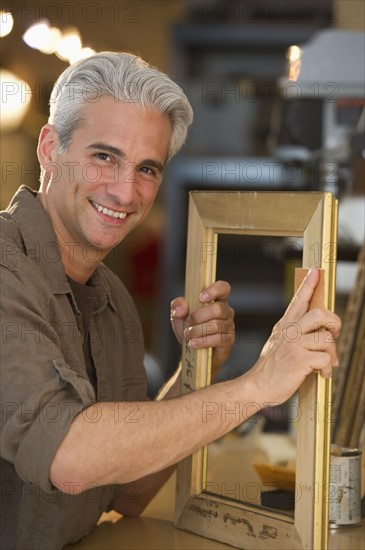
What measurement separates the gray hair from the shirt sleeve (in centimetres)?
38

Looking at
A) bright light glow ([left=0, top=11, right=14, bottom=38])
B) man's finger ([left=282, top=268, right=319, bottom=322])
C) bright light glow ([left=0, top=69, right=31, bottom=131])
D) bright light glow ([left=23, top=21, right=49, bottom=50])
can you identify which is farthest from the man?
bright light glow ([left=0, top=69, right=31, bottom=131])

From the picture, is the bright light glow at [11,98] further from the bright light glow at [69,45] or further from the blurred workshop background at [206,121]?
the bright light glow at [69,45]

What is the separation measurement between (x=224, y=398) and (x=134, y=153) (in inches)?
18.5

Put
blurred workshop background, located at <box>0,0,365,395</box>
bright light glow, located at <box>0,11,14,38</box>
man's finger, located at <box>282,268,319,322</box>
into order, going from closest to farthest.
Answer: man's finger, located at <box>282,268,319,322</box> → bright light glow, located at <box>0,11,14,38</box> → blurred workshop background, located at <box>0,0,365,395</box>

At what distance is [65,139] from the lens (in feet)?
5.17

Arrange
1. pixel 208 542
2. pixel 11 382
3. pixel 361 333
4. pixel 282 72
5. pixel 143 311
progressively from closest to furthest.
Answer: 1. pixel 11 382
2. pixel 208 542
3. pixel 361 333
4. pixel 282 72
5. pixel 143 311

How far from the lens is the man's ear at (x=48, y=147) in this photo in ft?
5.29

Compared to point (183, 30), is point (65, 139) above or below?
below

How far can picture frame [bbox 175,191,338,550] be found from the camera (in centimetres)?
128

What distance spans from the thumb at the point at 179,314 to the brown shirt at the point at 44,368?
0.47 ft

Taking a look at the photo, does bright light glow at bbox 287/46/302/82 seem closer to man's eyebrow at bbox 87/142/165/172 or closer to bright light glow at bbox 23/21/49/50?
bright light glow at bbox 23/21/49/50

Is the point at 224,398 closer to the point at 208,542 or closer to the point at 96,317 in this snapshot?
the point at 208,542

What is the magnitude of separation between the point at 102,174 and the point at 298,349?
49cm

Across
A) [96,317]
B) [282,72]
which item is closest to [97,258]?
[96,317]
